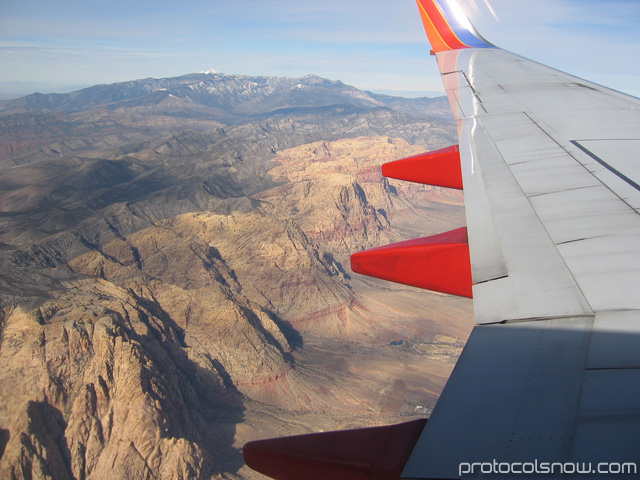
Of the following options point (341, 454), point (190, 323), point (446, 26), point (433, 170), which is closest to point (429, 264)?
point (341, 454)

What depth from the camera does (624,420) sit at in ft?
7.31

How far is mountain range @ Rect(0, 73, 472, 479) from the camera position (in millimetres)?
27547

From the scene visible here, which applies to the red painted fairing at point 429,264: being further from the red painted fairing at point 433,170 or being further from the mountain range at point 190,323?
the mountain range at point 190,323

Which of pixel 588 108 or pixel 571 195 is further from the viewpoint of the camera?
pixel 588 108

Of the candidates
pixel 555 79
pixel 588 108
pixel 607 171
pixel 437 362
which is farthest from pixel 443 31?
pixel 437 362

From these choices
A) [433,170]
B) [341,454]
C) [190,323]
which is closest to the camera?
[341,454]

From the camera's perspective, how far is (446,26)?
496 inches

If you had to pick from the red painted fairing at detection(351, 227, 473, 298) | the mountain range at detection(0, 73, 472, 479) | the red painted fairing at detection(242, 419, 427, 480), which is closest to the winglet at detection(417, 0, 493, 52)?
the red painted fairing at detection(351, 227, 473, 298)

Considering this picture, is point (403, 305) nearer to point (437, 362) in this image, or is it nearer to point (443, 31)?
point (437, 362)

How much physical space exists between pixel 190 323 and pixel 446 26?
132 ft

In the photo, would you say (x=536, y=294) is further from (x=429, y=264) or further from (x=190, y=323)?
(x=190, y=323)

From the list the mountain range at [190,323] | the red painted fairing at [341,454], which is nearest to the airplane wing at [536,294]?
the red painted fairing at [341,454]

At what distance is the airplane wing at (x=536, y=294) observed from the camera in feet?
7.34

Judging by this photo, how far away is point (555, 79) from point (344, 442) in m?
11.2
